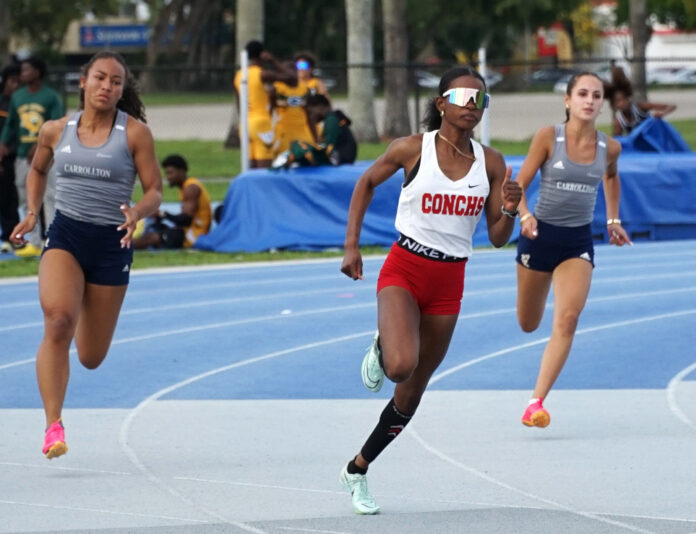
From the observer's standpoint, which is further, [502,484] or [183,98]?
[183,98]

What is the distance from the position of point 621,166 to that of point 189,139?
1940cm

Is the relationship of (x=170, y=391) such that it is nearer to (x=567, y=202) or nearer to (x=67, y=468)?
(x=67, y=468)

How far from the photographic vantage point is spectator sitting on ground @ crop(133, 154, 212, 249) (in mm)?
16484

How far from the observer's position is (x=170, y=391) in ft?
29.7

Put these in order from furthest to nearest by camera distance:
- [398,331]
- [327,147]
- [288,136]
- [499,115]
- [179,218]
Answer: [499,115], [288,136], [327,147], [179,218], [398,331]

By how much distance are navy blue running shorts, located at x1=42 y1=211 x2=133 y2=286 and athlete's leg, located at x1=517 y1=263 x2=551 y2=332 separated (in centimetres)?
233

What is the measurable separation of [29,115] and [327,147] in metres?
3.76

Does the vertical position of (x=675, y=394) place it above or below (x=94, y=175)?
below

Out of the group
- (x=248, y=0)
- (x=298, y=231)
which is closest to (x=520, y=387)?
(x=298, y=231)

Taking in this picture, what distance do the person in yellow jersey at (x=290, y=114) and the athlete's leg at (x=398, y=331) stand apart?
12.0 metres

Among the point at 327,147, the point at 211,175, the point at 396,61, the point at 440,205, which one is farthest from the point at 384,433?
the point at 396,61

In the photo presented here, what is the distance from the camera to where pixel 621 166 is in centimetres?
1711

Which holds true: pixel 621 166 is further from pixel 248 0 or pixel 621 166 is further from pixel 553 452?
pixel 248 0

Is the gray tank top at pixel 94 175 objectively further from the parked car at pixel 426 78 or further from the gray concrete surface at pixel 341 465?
the parked car at pixel 426 78
